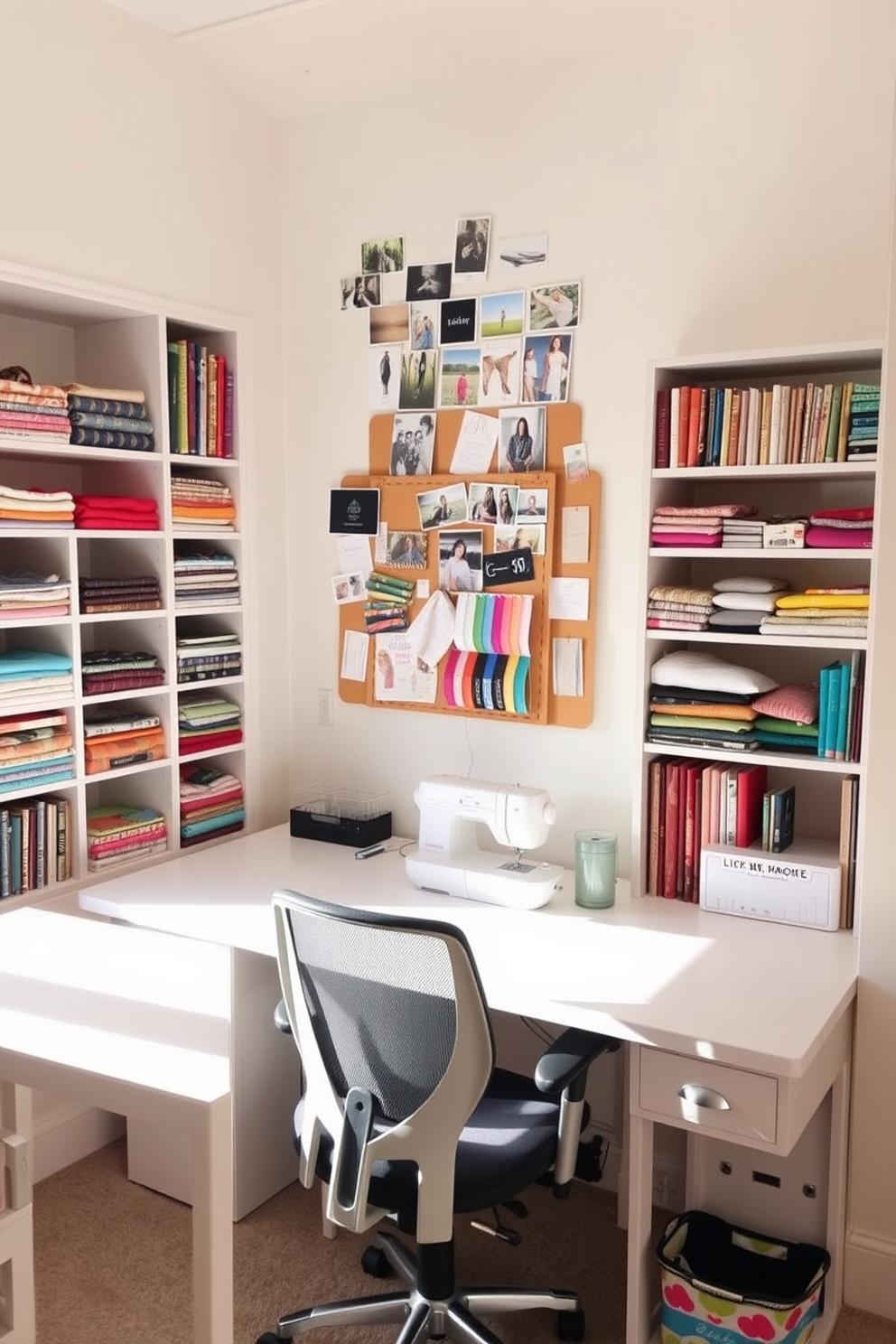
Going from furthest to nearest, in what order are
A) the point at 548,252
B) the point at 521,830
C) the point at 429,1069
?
1. the point at 548,252
2. the point at 521,830
3. the point at 429,1069

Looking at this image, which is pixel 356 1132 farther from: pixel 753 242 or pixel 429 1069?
pixel 753 242

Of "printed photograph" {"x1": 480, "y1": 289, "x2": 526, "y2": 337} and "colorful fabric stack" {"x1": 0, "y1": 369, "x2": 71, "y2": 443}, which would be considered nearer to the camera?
"colorful fabric stack" {"x1": 0, "y1": 369, "x2": 71, "y2": 443}

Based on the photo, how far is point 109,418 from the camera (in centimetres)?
289

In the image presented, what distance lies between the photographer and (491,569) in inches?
120

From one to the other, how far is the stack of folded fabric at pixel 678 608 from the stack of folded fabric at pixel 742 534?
13 cm

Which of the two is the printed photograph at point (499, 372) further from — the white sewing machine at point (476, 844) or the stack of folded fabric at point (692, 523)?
the white sewing machine at point (476, 844)

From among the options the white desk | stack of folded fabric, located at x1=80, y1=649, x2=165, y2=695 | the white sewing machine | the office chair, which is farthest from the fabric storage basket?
stack of folded fabric, located at x1=80, y1=649, x2=165, y2=695

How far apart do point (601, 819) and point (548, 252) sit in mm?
1423

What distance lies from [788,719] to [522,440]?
993 millimetres

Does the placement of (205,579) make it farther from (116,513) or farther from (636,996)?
(636,996)

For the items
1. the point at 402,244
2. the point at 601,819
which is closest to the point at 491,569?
the point at 601,819

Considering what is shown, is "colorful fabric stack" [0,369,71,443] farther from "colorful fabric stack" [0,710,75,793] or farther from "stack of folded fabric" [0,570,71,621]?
"colorful fabric stack" [0,710,75,793]

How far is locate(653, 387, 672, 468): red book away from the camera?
2.59m

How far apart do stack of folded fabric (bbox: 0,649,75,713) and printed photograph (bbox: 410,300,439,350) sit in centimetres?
123
